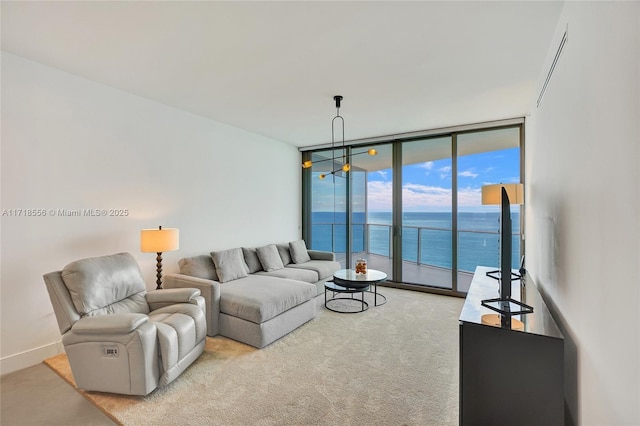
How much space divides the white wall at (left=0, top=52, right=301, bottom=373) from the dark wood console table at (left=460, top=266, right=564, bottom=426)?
3498mm

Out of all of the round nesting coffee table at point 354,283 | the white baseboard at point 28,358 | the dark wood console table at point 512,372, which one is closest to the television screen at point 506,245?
the dark wood console table at point 512,372

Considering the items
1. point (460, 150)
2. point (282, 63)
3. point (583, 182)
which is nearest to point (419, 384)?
point (583, 182)

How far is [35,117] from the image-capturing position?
8.86 ft

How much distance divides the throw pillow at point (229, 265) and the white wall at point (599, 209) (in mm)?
3408

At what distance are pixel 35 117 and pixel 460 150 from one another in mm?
5307

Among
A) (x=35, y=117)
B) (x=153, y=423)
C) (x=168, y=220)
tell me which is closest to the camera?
(x=153, y=423)

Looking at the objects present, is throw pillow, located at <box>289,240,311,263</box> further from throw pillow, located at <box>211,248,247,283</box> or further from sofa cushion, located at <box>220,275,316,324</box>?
sofa cushion, located at <box>220,275,316,324</box>

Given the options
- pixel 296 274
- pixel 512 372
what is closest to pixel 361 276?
→ pixel 296 274

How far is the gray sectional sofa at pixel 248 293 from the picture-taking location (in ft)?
9.96

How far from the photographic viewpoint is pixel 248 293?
3.25 metres

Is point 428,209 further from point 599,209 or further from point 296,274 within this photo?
point 599,209

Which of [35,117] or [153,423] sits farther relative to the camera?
[35,117]

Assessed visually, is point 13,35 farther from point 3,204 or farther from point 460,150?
point 460,150

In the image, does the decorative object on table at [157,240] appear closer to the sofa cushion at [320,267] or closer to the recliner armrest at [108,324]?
the recliner armrest at [108,324]
